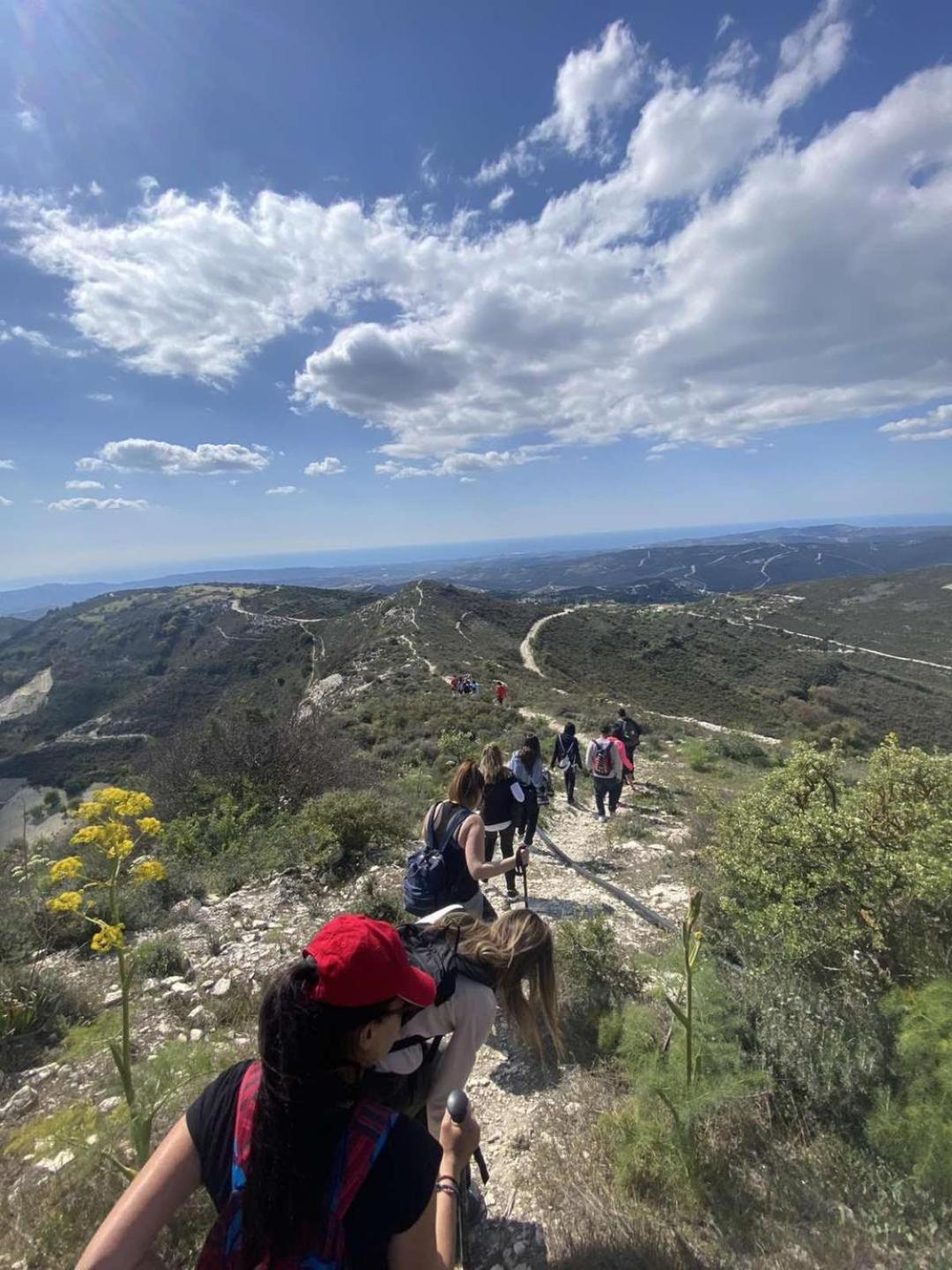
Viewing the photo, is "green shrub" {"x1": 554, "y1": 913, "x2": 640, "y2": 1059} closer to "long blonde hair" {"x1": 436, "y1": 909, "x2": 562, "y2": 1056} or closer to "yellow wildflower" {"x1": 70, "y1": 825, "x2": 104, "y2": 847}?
"long blonde hair" {"x1": 436, "y1": 909, "x2": 562, "y2": 1056}

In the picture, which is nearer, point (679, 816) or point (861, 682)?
point (679, 816)

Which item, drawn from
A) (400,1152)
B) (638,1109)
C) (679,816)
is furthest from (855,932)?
(679,816)

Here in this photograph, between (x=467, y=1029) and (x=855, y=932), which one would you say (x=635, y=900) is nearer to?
(x=855, y=932)

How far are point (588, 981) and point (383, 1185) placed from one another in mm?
3266

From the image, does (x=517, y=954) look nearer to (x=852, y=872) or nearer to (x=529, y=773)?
(x=852, y=872)

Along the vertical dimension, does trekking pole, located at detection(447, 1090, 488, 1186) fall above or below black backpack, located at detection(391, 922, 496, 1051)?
below

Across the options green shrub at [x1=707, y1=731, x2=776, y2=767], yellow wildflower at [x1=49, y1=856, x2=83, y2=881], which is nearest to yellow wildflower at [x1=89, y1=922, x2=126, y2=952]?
yellow wildflower at [x1=49, y1=856, x2=83, y2=881]

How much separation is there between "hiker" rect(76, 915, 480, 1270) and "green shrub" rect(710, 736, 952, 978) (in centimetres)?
282

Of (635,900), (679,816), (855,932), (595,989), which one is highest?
(855,932)

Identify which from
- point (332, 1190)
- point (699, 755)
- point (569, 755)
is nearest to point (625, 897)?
point (569, 755)

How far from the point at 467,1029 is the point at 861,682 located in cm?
5878

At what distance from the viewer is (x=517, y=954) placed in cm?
260

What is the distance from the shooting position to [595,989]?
424 centimetres

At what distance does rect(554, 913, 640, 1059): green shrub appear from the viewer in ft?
13.1
